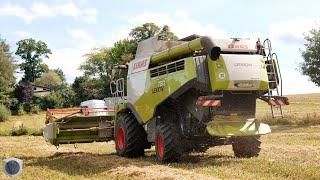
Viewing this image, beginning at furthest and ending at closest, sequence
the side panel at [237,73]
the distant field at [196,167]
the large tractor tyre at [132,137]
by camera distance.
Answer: the large tractor tyre at [132,137] → the side panel at [237,73] → the distant field at [196,167]

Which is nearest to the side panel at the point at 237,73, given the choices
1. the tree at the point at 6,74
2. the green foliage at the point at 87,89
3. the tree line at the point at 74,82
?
the tree line at the point at 74,82

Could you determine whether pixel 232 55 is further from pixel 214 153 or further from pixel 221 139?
pixel 214 153

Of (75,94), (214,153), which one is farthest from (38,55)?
(214,153)

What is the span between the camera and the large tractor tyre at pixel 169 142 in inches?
517

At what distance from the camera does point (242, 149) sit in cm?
1415

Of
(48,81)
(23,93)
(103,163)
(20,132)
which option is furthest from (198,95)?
(48,81)

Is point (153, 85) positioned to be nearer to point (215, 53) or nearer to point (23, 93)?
point (215, 53)

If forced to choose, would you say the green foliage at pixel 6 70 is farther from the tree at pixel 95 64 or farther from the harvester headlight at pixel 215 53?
the harvester headlight at pixel 215 53

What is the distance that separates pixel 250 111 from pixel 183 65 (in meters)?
2.12

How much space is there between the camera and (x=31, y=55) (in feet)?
356

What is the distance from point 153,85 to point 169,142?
1.95 m

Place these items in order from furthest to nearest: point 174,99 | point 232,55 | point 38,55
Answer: point 38,55
point 174,99
point 232,55

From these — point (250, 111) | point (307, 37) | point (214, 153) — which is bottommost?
point (214, 153)

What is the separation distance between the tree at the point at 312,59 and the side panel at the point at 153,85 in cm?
2722
